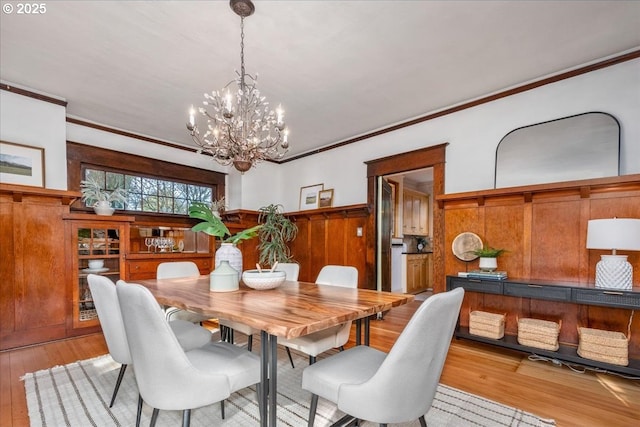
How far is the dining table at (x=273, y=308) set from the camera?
1258 mm

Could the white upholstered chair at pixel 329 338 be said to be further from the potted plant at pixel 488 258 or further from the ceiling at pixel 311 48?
the ceiling at pixel 311 48

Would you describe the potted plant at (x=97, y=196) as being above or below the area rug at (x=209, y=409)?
above

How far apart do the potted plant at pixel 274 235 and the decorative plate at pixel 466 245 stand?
2731 millimetres

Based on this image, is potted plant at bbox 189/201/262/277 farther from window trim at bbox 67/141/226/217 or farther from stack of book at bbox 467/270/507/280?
window trim at bbox 67/141/226/217

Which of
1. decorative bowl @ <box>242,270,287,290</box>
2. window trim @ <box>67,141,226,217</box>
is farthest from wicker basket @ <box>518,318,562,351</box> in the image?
window trim @ <box>67,141,226,217</box>

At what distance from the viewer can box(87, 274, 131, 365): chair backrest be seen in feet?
5.57

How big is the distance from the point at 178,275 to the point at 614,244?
3574 millimetres

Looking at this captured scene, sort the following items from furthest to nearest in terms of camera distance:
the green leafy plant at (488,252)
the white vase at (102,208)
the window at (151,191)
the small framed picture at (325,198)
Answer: the small framed picture at (325,198) → the window at (151,191) → the white vase at (102,208) → the green leafy plant at (488,252)

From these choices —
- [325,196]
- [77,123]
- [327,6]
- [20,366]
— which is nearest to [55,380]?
[20,366]

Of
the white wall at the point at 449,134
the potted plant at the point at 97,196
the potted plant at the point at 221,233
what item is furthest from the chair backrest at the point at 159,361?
the white wall at the point at 449,134

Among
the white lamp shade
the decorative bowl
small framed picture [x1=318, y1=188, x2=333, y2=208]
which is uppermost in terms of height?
small framed picture [x1=318, y1=188, x2=333, y2=208]

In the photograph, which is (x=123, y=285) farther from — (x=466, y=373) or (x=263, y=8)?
(x=466, y=373)

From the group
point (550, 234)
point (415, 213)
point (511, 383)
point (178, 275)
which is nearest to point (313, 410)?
point (511, 383)

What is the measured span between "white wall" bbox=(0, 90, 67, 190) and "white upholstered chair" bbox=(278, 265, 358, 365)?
3.26 m
